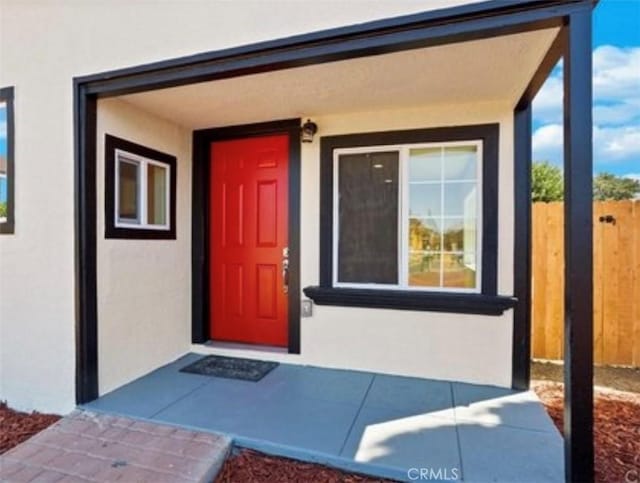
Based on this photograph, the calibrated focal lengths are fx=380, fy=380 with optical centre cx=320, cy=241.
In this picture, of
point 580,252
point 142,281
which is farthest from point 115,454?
point 580,252

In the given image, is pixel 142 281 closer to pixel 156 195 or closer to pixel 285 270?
pixel 156 195

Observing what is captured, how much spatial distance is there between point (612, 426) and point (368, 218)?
2295mm

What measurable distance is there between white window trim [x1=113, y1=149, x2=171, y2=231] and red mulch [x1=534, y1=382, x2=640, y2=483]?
3514mm

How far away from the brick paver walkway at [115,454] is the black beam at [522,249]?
2304 millimetres

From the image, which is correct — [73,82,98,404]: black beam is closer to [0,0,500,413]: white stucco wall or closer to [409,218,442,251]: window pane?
[0,0,500,413]: white stucco wall

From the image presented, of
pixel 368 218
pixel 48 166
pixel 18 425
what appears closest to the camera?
pixel 18 425

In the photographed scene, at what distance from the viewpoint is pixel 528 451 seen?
2172 millimetres

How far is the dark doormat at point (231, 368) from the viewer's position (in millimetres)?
3293

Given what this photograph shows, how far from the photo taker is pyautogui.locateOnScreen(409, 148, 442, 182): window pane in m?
3.33

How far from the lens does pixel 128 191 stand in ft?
10.7

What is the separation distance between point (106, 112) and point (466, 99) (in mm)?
2858

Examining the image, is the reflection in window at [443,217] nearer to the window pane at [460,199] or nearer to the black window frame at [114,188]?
the window pane at [460,199]

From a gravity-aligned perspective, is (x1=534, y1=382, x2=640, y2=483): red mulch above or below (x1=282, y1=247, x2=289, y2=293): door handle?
below

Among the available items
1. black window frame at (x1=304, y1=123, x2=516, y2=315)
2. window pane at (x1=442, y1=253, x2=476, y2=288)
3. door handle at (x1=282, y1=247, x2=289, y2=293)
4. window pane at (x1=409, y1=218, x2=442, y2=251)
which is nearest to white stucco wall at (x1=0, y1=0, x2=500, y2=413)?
black window frame at (x1=304, y1=123, x2=516, y2=315)
